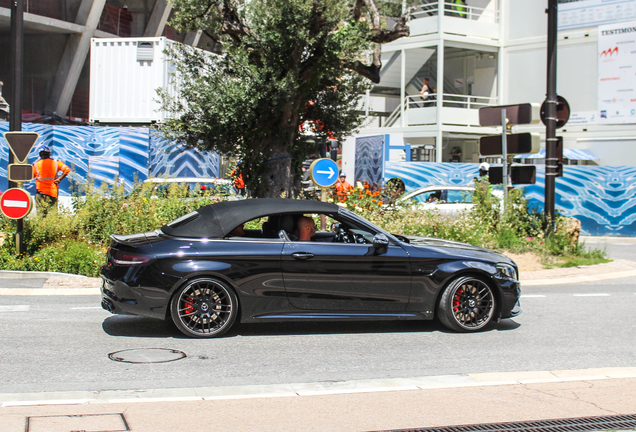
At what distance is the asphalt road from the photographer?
553 cm

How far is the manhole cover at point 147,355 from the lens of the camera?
5989mm

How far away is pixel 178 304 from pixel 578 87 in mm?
27757

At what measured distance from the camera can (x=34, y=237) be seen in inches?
468

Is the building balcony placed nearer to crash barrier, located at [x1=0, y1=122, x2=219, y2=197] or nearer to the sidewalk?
crash barrier, located at [x1=0, y1=122, x2=219, y2=197]

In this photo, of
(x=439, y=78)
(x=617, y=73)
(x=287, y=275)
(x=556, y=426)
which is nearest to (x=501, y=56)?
(x=439, y=78)

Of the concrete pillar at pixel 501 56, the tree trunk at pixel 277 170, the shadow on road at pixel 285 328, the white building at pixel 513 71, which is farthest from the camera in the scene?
the concrete pillar at pixel 501 56

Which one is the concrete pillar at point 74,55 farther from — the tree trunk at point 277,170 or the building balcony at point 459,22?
the tree trunk at point 277,170

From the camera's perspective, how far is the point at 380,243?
7047 mm

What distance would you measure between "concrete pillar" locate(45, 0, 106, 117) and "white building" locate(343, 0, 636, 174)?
13543mm

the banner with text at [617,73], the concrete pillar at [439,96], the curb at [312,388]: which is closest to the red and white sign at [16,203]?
the curb at [312,388]

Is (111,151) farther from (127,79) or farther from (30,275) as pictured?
(30,275)

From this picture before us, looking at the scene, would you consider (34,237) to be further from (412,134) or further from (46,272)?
(412,134)

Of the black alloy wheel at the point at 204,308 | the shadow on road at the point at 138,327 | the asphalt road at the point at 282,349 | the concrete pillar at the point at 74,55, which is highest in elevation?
the concrete pillar at the point at 74,55

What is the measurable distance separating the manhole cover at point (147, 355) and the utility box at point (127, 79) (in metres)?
17.8
